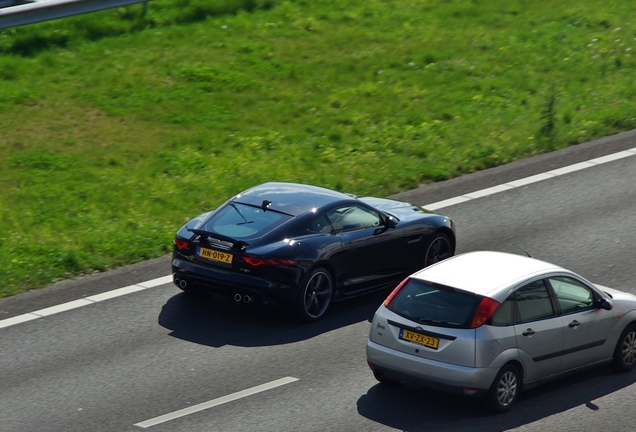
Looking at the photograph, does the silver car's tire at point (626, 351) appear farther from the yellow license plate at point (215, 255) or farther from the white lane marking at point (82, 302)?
the white lane marking at point (82, 302)

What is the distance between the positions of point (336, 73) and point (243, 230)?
1005 centimetres

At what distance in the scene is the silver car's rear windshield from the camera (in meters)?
10.5

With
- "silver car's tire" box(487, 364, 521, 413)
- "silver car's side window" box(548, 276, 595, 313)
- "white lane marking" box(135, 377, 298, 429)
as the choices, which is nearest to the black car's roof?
"white lane marking" box(135, 377, 298, 429)

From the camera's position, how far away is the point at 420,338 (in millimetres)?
10555

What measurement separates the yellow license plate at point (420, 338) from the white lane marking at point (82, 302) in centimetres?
476

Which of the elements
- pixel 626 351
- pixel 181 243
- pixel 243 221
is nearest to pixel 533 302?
pixel 626 351

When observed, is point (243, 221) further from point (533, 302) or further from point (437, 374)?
point (533, 302)

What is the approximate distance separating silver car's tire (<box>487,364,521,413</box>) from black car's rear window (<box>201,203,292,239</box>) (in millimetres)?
3628

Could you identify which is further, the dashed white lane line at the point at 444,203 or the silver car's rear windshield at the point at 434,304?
the dashed white lane line at the point at 444,203

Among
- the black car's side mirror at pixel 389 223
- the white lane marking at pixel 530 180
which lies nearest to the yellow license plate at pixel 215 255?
the black car's side mirror at pixel 389 223

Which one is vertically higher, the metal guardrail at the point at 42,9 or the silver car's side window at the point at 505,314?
the metal guardrail at the point at 42,9

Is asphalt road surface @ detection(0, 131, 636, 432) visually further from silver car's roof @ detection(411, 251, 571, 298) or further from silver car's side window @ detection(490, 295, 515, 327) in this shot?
silver car's roof @ detection(411, 251, 571, 298)

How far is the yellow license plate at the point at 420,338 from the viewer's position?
10.5 metres

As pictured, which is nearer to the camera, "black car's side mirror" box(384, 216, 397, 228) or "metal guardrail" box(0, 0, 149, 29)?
"black car's side mirror" box(384, 216, 397, 228)
